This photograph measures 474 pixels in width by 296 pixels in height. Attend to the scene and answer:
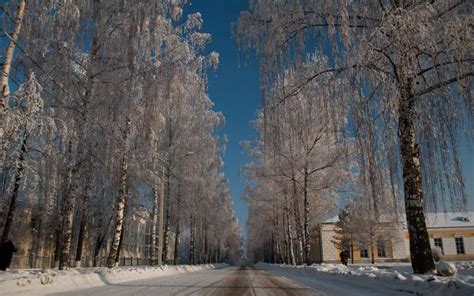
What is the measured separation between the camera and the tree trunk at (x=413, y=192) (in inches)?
348

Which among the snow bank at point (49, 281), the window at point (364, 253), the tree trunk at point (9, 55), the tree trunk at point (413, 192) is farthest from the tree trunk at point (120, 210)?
the window at point (364, 253)

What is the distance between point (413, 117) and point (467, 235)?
5105cm

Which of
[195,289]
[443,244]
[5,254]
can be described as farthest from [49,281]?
[443,244]

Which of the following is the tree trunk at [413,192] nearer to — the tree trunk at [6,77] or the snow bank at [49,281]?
the snow bank at [49,281]

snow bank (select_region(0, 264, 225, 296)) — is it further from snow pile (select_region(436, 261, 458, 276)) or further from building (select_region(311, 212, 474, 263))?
building (select_region(311, 212, 474, 263))

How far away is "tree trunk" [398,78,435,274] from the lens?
8.84 metres

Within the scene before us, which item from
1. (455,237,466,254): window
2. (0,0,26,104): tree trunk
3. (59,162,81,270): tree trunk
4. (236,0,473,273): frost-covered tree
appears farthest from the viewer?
(455,237,466,254): window

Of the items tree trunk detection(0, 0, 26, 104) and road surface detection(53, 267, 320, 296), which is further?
tree trunk detection(0, 0, 26, 104)

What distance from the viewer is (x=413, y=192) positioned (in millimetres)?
9070

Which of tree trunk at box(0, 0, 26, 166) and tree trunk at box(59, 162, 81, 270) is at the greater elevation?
tree trunk at box(0, 0, 26, 166)

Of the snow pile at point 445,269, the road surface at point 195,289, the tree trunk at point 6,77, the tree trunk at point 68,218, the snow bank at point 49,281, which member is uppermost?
the tree trunk at point 6,77

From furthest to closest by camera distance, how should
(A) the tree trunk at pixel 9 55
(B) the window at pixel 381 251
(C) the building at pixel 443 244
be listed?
1. (B) the window at pixel 381 251
2. (C) the building at pixel 443 244
3. (A) the tree trunk at pixel 9 55

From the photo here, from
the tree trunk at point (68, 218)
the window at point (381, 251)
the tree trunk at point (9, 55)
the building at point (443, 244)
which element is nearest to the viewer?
the tree trunk at point (9, 55)

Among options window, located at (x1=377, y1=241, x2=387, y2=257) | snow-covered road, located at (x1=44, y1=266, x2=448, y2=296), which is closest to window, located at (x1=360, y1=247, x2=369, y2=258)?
window, located at (x1=377, y1=241, x2=387, y2=257)
